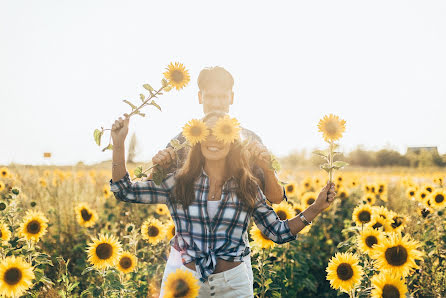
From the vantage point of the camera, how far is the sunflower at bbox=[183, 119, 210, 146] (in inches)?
92.2

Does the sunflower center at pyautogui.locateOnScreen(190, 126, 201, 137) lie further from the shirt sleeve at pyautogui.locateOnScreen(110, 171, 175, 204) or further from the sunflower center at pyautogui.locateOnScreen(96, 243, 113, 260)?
the sunflower center at pyautogui.locateOnScreen(96, 243, 113, 260)

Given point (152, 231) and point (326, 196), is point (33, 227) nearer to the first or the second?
point (152, 231)

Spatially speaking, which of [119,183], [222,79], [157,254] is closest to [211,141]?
[119,183]

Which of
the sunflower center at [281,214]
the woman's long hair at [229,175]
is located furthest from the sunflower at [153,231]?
the woman's long hair at [229,175]

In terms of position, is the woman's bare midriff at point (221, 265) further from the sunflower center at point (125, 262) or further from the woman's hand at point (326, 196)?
the sunflower center at point (125, 262)

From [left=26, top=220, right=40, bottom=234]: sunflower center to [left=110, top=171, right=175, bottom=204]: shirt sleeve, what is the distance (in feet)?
6.56

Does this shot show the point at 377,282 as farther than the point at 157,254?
No

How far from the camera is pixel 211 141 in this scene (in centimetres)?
245

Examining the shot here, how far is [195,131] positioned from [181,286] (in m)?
0.99

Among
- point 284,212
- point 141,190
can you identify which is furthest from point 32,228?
point 284,212

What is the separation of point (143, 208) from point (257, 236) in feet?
11.5

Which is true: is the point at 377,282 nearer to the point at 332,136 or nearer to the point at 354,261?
the point at 354,261

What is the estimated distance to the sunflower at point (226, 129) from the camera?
2.26 meters

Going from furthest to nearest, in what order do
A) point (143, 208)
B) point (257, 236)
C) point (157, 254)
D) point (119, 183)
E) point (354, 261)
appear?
point (143, 208), point (157, 254), point (257, 236), point (354, 261), point (119, 183)
